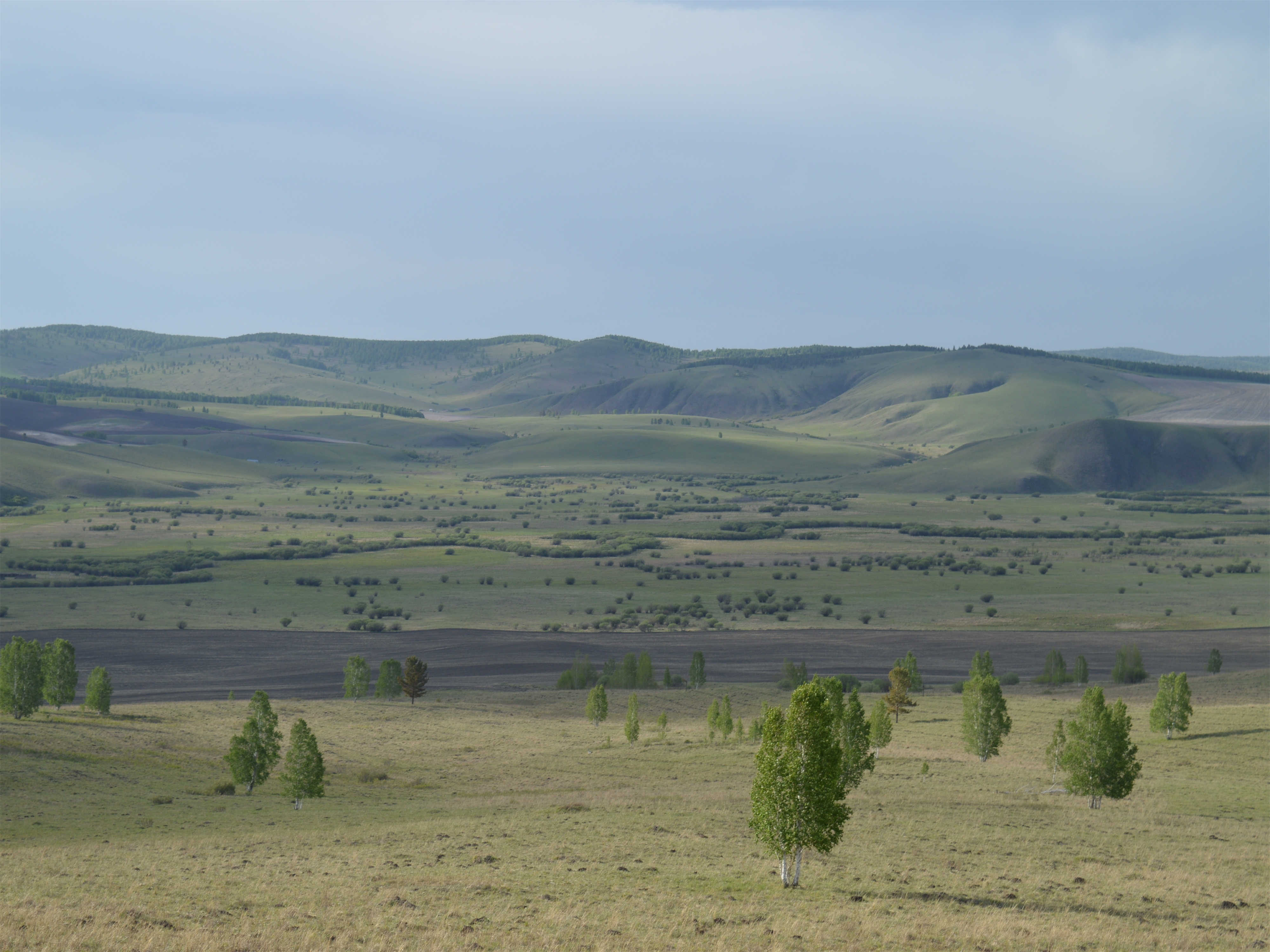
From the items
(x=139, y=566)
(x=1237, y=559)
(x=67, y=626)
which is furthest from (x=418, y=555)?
(x=1237, y=559)

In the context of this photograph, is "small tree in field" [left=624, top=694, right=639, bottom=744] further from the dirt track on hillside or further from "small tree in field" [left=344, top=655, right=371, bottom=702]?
"small tree in field" [left=344, top=655, right=371, bottom=702]

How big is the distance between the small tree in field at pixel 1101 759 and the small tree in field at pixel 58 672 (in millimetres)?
44444

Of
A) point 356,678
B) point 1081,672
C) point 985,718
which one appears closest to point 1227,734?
point 985,718

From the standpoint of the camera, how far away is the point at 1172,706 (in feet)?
163

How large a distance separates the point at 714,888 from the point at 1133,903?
8.86 meters

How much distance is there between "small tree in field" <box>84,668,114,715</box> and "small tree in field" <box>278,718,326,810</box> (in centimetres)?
1894

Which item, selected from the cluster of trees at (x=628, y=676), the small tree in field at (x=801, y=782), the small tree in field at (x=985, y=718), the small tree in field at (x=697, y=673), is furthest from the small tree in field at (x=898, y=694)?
the small tree in field at (x=801, y=782)

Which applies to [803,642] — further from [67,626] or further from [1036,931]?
[1036,931]

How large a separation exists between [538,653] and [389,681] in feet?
51.0

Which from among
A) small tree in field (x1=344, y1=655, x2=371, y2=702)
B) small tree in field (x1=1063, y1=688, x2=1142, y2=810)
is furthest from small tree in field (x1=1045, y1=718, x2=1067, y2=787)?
small tree in field (x1=344, y1=655, x2=371, y2=702)

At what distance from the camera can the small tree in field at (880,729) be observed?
46.5 m

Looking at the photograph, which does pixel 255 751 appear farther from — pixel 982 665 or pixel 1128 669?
pixel 1128 669

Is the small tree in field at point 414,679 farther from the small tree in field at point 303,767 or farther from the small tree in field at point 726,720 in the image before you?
the small tree in field at point 303,767

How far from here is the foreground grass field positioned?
20219 mm
